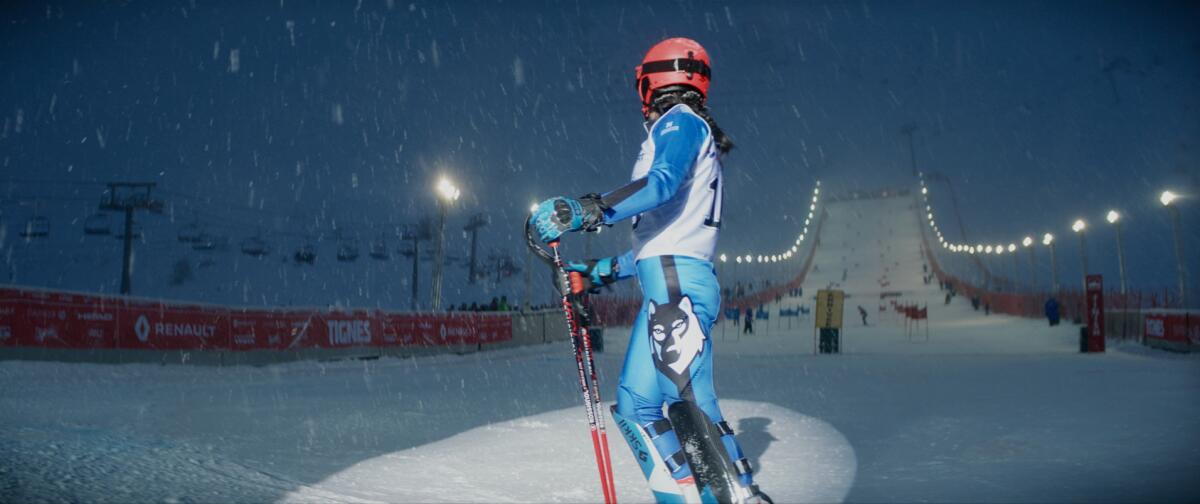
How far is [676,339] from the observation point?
2.91 metres

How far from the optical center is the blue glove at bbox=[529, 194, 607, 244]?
278 cm

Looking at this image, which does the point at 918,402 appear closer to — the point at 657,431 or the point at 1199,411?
the point at 1199,411

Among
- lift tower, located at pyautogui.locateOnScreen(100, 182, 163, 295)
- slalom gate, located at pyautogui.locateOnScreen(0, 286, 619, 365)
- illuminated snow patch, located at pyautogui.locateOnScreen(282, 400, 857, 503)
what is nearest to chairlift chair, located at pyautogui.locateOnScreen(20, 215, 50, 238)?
lift tower, located at pyautogui.locateOnScreen(100, 182, 163, 295)

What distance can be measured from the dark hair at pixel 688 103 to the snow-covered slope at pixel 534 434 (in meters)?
2.13

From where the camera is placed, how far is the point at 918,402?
8469 mm

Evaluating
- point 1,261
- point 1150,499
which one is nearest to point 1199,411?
point 1150,499

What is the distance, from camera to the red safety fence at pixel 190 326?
11820 millimetres

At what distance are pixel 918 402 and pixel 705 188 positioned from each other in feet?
21.1

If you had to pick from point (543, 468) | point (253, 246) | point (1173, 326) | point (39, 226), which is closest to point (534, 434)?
point (543, 468)

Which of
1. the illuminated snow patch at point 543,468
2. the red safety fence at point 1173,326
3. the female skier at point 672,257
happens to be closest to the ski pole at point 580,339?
the female skier at point 672,257

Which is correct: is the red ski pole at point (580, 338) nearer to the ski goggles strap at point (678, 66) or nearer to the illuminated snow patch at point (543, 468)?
the ski goggles strap at point (678, 66)

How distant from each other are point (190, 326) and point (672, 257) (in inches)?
552

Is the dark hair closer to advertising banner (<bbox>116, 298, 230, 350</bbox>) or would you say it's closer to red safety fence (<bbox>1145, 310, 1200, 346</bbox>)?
advertising banner (<bbox>116, 298, 230, 350</bbox>)

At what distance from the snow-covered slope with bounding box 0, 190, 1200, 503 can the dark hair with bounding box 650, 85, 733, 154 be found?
6.98ft
